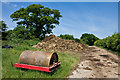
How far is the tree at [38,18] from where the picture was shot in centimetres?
2889

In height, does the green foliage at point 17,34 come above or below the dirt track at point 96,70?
above

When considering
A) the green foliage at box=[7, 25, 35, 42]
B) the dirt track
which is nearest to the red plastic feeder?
the dirt track

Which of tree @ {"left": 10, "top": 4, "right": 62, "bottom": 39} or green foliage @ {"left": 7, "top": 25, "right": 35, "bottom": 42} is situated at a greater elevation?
tree @ {"left": 10, "top": 4, "right": 62, "bottom": 39}

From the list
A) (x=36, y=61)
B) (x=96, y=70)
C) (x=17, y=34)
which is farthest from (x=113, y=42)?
(x=17, y=34)

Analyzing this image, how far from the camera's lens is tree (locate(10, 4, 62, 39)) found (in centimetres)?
2889

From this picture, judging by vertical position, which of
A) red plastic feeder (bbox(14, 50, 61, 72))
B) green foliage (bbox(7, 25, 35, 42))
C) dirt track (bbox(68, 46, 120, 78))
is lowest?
dirt track (bbox(68, 46, 120, 78))

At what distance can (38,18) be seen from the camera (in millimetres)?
29312

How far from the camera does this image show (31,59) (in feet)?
21.9

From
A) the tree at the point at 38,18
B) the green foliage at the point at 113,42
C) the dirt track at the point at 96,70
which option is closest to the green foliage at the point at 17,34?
the tree at the point at 38,18

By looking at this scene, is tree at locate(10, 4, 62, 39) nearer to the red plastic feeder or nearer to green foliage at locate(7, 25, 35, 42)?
green foliage at locate(7, 25, 35, 42)

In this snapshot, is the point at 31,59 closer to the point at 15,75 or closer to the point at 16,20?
the point at 15,75

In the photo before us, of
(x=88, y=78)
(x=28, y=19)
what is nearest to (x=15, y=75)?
(x=88, y=78)

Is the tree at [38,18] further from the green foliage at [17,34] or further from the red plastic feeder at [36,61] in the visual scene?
the red plastic feeder at [36,61]

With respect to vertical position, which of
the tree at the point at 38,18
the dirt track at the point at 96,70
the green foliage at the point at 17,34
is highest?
the tree at the point at 38,18
